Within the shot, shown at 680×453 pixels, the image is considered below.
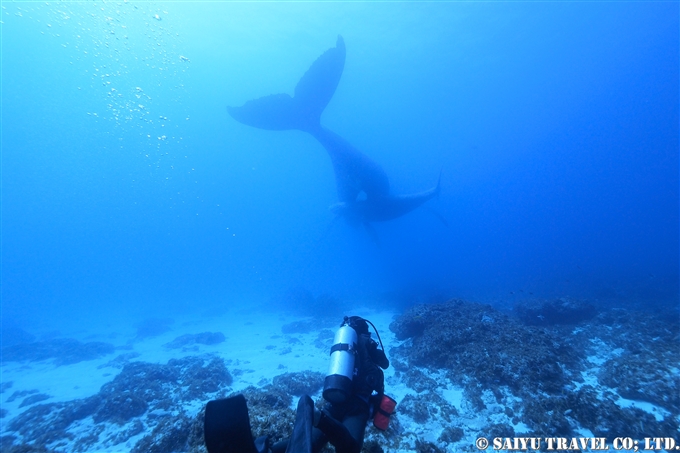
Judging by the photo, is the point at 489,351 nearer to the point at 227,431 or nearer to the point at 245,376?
the point at 227,431

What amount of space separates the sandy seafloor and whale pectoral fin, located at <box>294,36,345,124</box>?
13899 millimetres

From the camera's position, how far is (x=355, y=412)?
11.0 feet

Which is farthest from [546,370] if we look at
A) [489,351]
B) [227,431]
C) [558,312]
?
[558,312]

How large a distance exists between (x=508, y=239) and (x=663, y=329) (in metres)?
131

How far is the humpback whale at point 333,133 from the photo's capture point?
50.4 feet

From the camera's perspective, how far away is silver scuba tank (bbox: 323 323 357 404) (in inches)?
128

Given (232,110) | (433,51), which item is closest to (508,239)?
(433,51)

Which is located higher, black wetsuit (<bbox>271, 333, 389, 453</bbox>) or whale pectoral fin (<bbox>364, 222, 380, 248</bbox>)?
whale pectoral fin (<bbox>364, 222, 380, 248</bbox>)

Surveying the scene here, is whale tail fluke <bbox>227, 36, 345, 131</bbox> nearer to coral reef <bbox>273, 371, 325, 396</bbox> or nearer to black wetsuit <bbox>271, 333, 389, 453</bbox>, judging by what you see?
coral reef <bbox>273, 371, 325, 396</bbox>

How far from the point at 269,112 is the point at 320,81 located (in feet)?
11.4

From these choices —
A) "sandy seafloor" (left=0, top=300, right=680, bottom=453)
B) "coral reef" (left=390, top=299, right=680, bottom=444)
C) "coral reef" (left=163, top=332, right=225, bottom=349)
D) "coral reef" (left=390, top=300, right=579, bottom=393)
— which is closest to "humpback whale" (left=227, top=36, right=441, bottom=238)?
"sandy seafloor" (left=0, top=300, right=680, bottom=453)

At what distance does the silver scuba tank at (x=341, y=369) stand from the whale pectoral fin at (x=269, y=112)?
49.2 ft

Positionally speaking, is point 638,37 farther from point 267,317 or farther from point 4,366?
point 4,366

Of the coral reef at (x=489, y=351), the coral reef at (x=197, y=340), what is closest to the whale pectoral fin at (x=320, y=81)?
the coral reef at (x=489, y=351)
